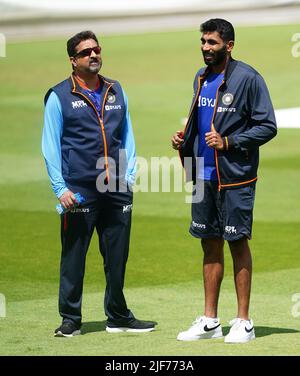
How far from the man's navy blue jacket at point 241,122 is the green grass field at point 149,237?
1167 millimetres

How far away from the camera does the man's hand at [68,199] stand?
8664 mm

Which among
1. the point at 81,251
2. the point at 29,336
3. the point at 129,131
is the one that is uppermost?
the point at 129,131

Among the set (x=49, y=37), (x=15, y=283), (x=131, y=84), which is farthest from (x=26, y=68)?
(x=15, y=283)

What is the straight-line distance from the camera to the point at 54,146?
8.71 meters

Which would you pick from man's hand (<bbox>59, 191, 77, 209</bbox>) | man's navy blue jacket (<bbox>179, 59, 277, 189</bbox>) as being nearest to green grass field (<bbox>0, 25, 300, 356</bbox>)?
man's hand (<bbox>59, 191, 77, 209</bbox>)

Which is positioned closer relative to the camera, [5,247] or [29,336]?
[29,336]

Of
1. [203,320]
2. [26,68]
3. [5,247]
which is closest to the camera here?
[203,320]

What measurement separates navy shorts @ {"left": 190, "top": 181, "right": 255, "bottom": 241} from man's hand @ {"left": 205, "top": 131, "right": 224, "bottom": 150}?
0.31 metres

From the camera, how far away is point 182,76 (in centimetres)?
2425

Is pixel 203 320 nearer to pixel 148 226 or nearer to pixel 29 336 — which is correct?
pixel 29 336

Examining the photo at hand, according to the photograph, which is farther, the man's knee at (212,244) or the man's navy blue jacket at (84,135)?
the man's navy blue jacket at (84,135)

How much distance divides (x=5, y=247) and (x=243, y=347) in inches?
184

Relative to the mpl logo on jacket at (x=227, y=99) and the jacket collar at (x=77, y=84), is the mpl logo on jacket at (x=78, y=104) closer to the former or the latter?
the jacket collar at (x=77, y=84)

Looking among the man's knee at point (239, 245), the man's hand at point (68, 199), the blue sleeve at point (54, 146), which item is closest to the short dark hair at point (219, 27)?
the blue sleeve at point (54, 146)
